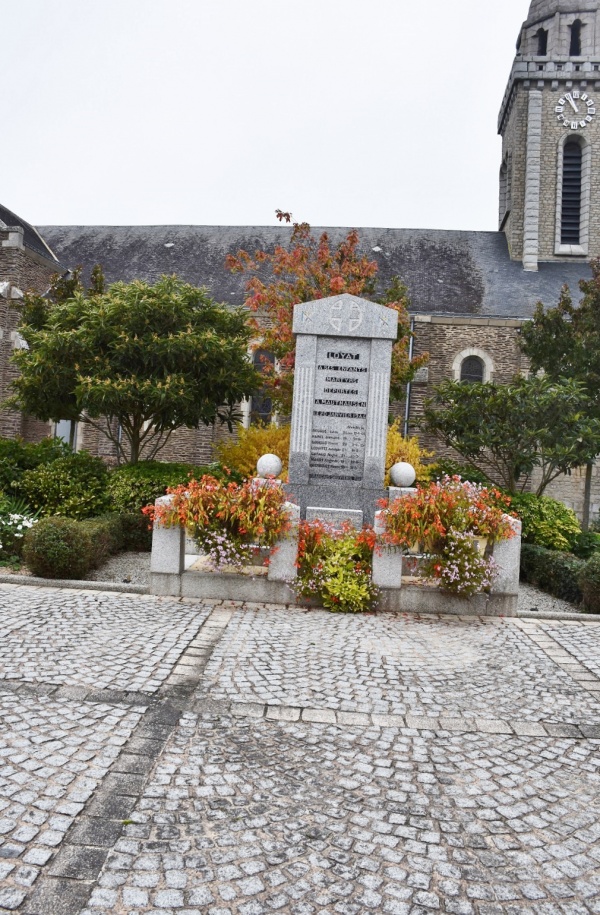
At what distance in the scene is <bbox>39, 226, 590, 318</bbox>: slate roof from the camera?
64.5 ft

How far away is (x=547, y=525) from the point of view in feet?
30.6

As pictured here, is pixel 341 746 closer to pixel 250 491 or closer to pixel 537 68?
pixel 250 491

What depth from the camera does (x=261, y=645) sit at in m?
4.61

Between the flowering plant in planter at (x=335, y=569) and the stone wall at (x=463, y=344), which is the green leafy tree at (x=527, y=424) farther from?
the stone wall at (x=463, y=344)

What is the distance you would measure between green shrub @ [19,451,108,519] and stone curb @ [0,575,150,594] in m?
2.40

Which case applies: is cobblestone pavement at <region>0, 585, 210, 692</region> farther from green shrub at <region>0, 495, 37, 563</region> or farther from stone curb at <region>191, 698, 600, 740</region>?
green shrub at <region>0, 495, 37, 563</region>

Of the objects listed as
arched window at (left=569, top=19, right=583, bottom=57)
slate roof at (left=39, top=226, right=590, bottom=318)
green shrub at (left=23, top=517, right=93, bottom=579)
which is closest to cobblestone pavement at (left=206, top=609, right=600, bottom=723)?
green shrub at (left=23, top=517, right=93, bottom=579)

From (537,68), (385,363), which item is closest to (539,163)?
(537,68)

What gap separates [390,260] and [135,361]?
1330cm

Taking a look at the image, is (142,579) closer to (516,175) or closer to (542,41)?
(516,175)

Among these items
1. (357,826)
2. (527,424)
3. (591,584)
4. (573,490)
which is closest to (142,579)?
(591,584)

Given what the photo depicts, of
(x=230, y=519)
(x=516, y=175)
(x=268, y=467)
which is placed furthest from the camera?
(x=516, y=175)

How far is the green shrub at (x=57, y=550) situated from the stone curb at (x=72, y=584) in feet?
0.52

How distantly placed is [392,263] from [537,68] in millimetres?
8921
